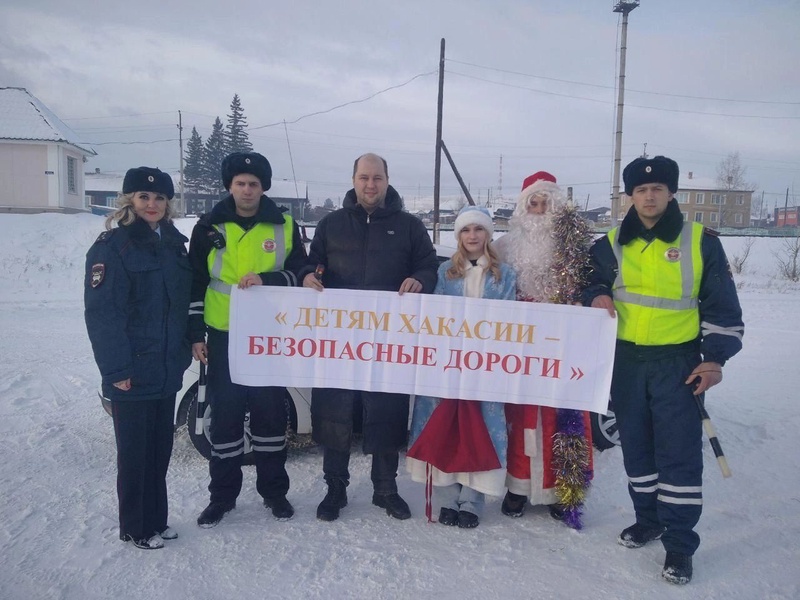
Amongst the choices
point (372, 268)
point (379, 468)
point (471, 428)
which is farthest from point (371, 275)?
point (379, 468)

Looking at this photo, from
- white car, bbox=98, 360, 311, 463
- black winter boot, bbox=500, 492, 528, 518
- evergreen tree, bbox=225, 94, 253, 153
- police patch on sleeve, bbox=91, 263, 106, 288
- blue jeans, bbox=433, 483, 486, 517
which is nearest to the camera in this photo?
police patch on sleeve, bbox=91, 263, 106, 288

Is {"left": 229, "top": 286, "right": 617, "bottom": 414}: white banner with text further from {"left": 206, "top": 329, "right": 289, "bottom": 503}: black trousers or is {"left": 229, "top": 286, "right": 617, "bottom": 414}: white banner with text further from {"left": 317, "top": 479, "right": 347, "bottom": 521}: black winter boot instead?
{"left": 317, "top": 479, "right": 347, "bottom": 521}: black winter boot

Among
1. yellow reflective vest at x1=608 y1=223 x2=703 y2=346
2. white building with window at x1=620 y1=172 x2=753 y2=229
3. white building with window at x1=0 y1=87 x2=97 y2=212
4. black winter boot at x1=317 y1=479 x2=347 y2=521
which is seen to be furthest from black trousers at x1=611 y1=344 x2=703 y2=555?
white building with window at x1=620 y1=172 x2=753 y2=229

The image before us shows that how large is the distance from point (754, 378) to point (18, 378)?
7980 mm

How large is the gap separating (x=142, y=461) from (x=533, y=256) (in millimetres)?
2527

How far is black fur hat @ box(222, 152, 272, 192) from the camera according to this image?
350 centimetres

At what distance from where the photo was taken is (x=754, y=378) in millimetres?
6555

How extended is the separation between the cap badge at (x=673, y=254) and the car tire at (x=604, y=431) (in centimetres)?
186

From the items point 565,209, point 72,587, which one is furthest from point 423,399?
point 72,587

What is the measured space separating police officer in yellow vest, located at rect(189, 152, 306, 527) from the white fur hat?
1065mm

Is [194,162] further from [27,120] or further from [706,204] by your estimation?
[706,204]

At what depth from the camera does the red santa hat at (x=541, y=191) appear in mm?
3553

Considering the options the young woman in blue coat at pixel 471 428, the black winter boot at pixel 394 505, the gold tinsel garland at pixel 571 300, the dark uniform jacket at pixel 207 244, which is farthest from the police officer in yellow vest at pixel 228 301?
the gold tinsel garland at pixel 571 300

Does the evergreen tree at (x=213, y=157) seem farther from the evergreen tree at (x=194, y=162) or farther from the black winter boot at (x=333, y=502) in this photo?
the black winter boot at (x=333, y=502)
